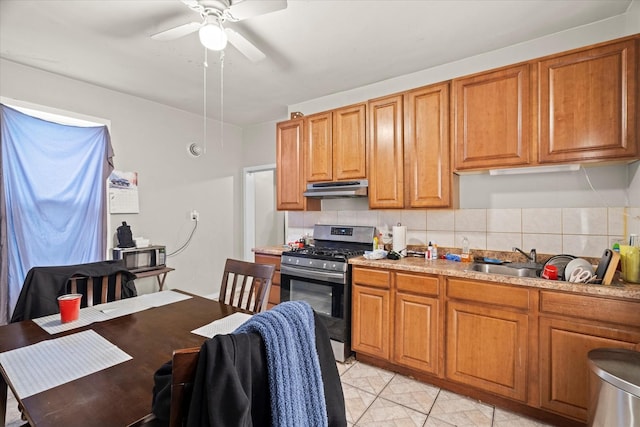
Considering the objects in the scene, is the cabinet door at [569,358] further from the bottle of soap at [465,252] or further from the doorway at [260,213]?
the doorway at [260,213]

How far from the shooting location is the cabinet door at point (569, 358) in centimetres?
167

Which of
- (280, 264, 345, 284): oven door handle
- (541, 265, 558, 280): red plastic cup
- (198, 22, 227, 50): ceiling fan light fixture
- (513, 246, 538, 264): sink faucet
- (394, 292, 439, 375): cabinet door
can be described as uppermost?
(198, 22, 227, 50): ceiling fan light fixture

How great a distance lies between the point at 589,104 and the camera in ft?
6.33

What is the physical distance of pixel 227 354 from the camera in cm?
65

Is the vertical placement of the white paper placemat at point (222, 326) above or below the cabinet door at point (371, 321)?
above

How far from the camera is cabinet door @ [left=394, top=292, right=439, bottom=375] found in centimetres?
219

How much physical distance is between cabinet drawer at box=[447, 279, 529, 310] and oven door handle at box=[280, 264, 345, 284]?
886mm

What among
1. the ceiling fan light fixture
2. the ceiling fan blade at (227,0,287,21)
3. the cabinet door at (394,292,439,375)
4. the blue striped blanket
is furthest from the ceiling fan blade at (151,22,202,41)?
the cabinet door at (394,292,439,375)

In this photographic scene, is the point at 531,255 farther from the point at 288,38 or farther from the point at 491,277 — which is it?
the point at 288,38

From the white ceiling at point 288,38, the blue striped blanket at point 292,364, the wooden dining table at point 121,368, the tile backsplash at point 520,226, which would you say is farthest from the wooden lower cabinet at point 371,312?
the white ceiling at point 288,38

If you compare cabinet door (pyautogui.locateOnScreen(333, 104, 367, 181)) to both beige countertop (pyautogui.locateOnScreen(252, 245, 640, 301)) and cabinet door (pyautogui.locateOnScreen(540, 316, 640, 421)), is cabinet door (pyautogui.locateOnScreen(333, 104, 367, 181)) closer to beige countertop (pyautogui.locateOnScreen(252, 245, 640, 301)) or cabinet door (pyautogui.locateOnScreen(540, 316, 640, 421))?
beige countertop (pyautogui.locateOnScreen(252, 245, 640, 301))

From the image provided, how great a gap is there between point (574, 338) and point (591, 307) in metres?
0.21

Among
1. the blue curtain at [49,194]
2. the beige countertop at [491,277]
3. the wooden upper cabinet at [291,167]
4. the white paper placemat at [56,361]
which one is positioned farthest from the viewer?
the wooden upper cabinet at [291,167]

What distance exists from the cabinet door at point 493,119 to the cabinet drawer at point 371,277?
1053 mm
